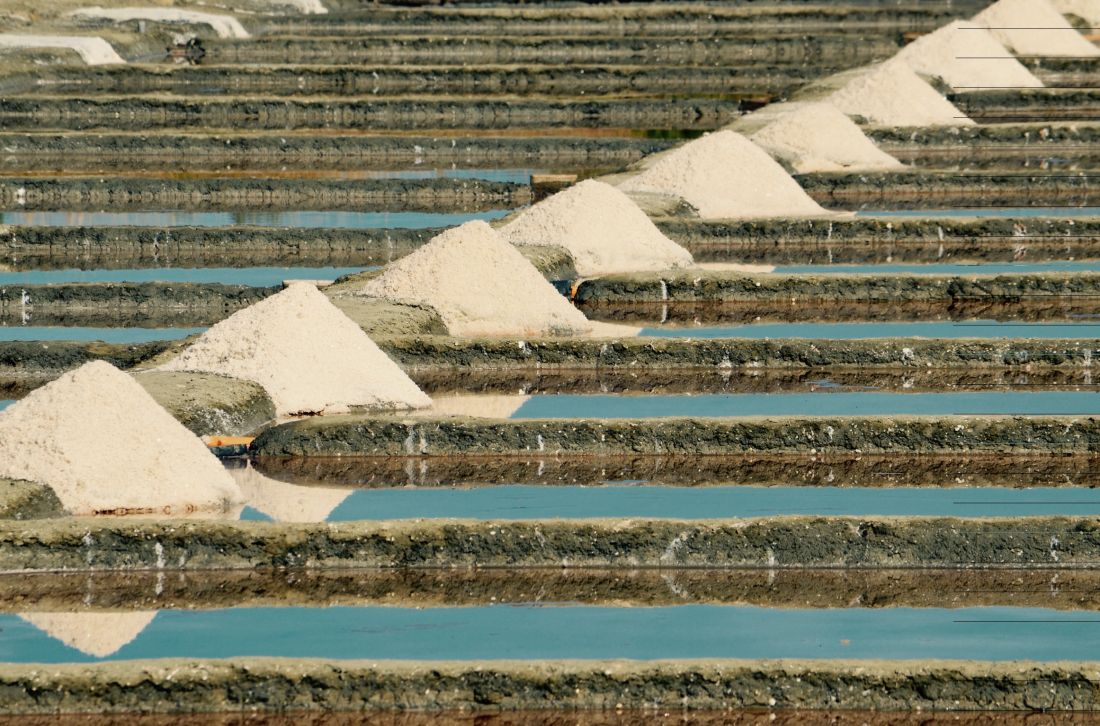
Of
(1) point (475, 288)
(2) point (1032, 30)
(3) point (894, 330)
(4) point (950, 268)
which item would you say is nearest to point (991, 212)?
(4) point (950, 268)

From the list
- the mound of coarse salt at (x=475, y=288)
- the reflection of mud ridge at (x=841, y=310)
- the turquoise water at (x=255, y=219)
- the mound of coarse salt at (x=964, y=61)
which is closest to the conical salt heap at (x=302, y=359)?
the mound of coarse salt at (x=475, y=288)

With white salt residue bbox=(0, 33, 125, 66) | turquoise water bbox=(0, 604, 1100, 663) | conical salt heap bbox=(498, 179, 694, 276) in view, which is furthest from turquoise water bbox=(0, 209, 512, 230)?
turquoise water bbox=(0, 604, 1100, 663)

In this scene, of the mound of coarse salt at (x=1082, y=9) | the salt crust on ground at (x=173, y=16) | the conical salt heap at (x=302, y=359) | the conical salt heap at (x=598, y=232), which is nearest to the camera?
the conical salt heap at (x=302, y=359)

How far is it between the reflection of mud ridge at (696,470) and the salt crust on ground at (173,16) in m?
17.0

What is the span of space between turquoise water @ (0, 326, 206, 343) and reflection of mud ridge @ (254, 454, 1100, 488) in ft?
8.91

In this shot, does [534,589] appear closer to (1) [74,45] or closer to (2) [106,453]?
(2) [106,453]

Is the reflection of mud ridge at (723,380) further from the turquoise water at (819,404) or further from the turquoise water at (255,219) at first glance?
the turquoise water at (255,219)

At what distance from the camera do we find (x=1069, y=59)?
2383 centimetres

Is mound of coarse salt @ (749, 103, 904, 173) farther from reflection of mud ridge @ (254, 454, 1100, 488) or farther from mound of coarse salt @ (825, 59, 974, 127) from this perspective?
reflection of mud ridge @ (254, 454, 1100, 488)

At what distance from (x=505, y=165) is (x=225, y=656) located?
12.0m

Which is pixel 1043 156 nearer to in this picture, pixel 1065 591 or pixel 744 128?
pixel 744 128

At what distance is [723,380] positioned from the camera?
9305mm

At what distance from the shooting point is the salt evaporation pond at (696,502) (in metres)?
7.14

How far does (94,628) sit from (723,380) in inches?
155
